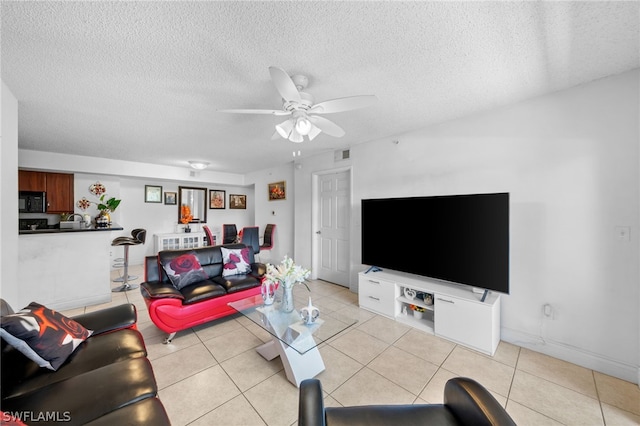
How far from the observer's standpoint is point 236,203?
25.0 ft

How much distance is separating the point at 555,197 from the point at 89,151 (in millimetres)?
6797

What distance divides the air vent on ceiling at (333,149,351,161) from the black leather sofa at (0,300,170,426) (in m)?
3.45

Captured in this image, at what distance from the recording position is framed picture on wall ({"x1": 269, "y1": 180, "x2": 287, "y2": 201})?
18.1ft

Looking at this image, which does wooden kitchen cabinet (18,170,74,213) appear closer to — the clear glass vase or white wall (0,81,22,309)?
white wall (0,81,22,309)

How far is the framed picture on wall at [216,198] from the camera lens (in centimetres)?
701

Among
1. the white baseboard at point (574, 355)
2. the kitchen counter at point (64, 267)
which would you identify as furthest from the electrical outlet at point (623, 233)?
the kitchen counter at point (64, 267)

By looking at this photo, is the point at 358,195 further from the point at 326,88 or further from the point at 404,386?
the point at 404,386

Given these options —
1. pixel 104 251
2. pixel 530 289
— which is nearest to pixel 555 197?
pixel 530 289

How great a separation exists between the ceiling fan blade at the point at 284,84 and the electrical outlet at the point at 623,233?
9.18 ft

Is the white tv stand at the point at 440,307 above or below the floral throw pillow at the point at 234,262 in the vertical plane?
below

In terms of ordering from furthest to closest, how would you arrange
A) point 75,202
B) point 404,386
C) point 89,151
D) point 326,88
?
point 75,202
point 89,151
point 326,88
point 404,386

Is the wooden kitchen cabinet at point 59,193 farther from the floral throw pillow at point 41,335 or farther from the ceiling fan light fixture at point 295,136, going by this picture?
the ceiling fan light fixture at point 295,136

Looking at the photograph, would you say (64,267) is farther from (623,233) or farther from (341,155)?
(623,233)

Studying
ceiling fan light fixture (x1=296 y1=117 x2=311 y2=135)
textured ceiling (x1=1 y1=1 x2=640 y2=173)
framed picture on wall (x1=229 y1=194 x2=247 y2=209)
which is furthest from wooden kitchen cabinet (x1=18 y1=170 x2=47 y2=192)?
ceiling fan light fixture (x1=296 y1=117 x2=311 y2=135)
